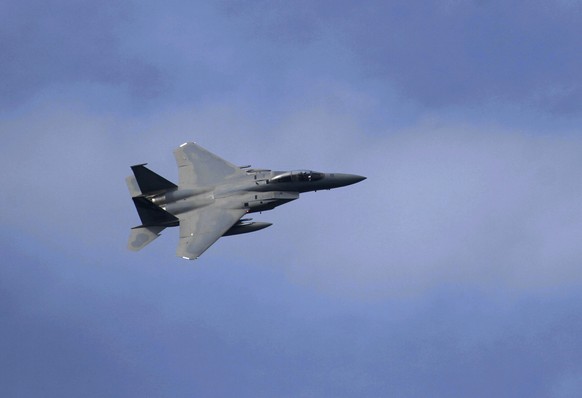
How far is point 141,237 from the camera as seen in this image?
11662 cm

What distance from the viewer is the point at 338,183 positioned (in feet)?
395

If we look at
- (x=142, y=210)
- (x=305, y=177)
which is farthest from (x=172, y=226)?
(x=305, y=177)

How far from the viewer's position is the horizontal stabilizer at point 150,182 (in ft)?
387

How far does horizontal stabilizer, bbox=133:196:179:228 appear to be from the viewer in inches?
4577

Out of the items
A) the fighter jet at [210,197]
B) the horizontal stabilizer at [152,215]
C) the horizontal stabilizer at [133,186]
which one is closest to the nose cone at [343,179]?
the fighter jet at [210,197]

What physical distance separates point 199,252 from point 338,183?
44.7ft

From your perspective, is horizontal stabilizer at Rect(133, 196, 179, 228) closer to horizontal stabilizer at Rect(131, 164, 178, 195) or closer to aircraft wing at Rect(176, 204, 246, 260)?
aircraft wing at Rect(176, 204, 246, 260)

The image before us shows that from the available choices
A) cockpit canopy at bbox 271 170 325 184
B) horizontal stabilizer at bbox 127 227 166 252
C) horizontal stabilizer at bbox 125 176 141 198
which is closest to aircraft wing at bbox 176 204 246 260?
horizontal stabilizer at bbox 127 227 166 252

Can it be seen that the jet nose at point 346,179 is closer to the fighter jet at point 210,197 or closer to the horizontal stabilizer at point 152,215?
the fighter jet at point 210,197

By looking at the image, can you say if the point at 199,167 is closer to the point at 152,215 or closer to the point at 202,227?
the point at 152,215

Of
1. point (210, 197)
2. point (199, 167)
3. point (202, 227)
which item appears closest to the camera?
point (202, 227)

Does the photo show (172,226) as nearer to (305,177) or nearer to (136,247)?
(136,247)

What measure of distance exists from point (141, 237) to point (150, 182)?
465 centimetres

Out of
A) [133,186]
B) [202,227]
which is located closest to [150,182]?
[133,186]
